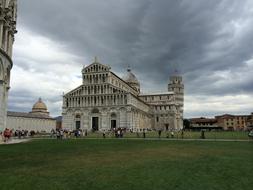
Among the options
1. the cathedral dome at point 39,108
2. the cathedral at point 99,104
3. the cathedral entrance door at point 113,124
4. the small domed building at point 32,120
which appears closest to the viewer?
the small domed building at point 32,120

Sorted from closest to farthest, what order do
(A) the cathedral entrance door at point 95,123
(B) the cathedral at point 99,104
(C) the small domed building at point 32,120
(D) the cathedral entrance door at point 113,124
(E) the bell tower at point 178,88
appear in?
(C) the small domed building at point 32,120, (B) the cathedral at point 99,104, (D) the cathedral entrance door at point 113,124, (A) the cathedral entrance door at point 95,123, (E) the bell tower at point 178,88

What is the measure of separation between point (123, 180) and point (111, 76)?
72145mm

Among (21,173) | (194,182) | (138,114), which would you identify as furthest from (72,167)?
(138,114)

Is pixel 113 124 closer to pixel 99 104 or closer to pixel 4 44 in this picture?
pixel 99 104

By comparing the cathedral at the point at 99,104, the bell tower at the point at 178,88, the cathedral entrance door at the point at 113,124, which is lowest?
the cathedral entrance door at the point at 113,124

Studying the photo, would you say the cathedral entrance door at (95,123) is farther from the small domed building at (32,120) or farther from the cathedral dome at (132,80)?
the cathedral dome at (132,80)

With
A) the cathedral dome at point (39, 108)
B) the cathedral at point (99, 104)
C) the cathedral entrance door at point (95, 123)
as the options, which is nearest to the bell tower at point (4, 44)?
the cathedral at point (99, 104)

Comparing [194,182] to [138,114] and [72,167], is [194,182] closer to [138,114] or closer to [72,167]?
[72,167]

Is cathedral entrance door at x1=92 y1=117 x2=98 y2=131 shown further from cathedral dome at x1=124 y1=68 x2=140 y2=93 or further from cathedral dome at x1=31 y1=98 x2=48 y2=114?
cathedral dome at x1=124 y1=68 x2=140 y2=93

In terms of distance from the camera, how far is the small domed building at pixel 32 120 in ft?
245

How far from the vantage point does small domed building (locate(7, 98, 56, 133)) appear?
245ft

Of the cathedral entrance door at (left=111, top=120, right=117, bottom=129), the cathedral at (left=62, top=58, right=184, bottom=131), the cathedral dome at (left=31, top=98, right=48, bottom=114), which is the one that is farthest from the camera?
the cathedral dome at (left=31, top=98, right=48, bottom=114)

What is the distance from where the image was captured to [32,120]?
272ft

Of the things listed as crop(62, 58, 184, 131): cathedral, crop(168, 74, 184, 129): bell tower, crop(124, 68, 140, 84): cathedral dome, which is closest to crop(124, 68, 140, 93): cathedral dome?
crop(124, 68, 140, 84): cathedral dome
